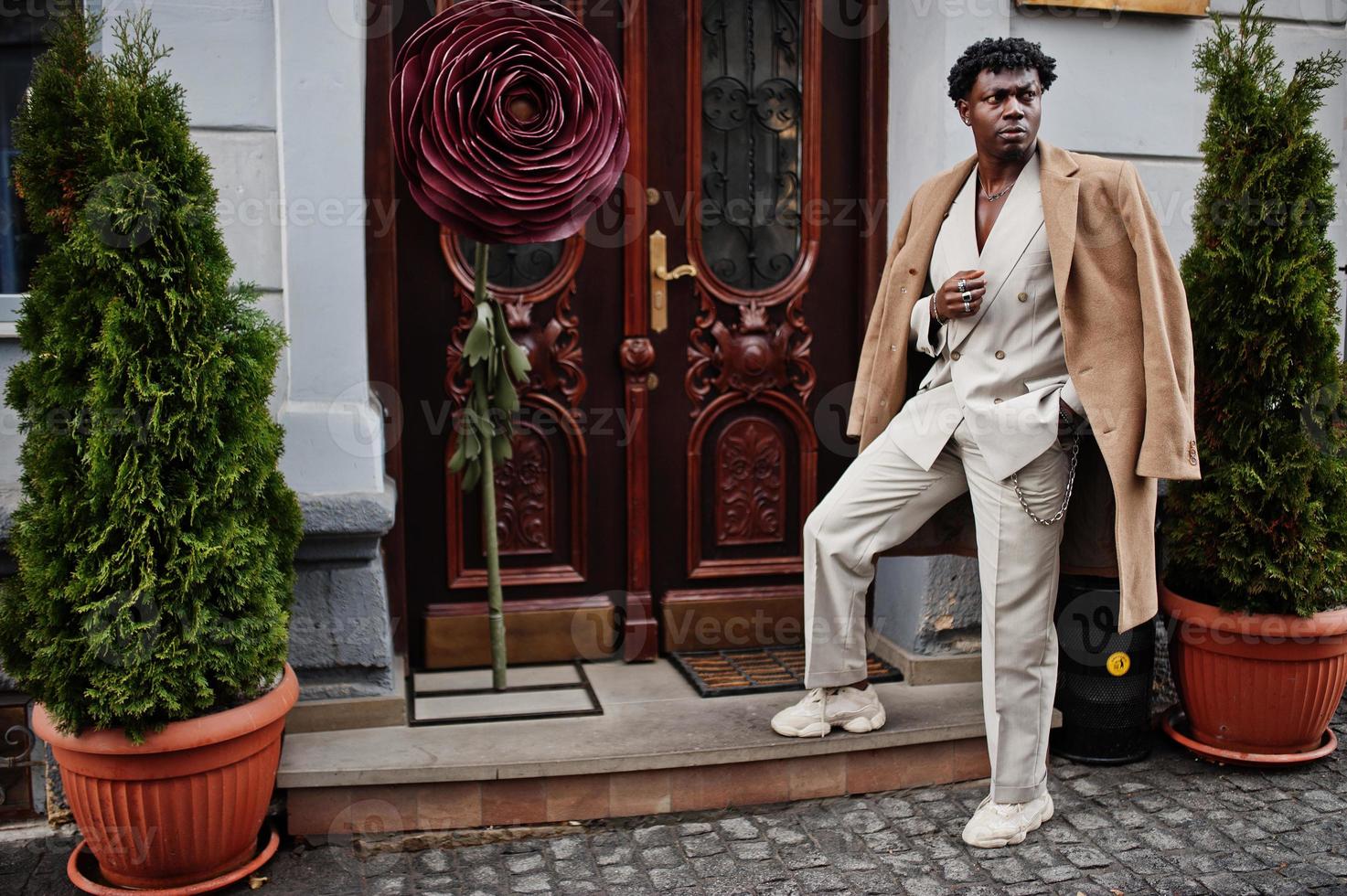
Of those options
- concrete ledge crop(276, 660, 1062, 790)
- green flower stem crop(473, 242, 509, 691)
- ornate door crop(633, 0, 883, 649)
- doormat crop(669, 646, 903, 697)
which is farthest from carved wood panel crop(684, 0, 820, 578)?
green flower stem crop(473, 242, 509, 691)

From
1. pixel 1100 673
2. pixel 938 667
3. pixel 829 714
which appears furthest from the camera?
pixel 938 667

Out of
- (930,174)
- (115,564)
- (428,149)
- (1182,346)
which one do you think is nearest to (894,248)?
(930,174)

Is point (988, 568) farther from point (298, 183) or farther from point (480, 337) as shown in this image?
point (298, 183)

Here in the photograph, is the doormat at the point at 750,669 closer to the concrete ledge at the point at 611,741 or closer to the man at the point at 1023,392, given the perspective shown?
the concrete ledge at the point at 611,741

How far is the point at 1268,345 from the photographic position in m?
3.90

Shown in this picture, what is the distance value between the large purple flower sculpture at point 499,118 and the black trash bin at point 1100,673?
212 cm

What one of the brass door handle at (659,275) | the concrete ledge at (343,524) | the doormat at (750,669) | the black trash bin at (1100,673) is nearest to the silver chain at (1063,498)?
the black trash bin at (1100,673)

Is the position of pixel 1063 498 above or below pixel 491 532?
above

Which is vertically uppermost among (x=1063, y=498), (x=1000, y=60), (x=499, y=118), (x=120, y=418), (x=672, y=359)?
(x=1000, y=60)

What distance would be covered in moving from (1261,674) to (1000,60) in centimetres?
220

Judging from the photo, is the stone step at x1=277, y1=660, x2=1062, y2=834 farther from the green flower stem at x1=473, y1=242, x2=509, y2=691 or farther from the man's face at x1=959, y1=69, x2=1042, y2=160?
the man's face at x1=959, y1=69, x2=1042, y2=160

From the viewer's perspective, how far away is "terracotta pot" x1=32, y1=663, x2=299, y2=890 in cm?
310

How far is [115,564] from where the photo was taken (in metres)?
3.07

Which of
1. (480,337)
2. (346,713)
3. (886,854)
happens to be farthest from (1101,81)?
(346,713)
